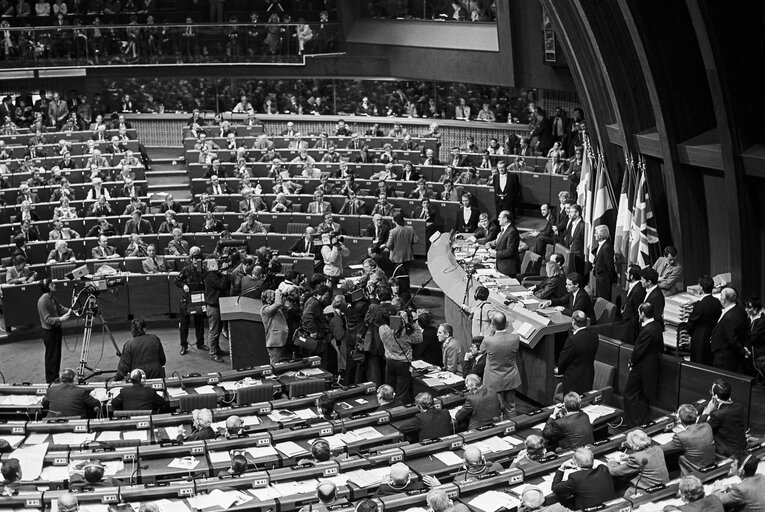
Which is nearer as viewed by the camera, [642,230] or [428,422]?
[428,422]

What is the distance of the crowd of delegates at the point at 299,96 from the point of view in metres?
34.4

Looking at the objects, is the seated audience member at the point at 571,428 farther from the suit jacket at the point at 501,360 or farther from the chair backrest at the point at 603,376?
the chair backrest at the point at 603,376

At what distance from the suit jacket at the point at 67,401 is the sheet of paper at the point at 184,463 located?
2.48 m

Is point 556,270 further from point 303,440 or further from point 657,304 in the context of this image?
point 303,440

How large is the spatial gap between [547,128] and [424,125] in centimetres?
504

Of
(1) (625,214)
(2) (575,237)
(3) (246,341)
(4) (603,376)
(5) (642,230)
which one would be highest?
(1) (625,214)

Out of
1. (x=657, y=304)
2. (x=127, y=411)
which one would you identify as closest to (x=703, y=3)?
(x=657, y=304)

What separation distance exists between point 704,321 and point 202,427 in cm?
702

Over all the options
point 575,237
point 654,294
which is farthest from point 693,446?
point 575,237

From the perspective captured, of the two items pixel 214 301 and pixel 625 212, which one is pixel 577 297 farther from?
pixel 214 301

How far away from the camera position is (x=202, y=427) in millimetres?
12211

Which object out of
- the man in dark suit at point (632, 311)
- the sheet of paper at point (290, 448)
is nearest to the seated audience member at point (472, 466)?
the sheet of paper at point (290, 448)

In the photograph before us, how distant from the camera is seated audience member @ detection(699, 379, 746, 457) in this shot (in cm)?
1213

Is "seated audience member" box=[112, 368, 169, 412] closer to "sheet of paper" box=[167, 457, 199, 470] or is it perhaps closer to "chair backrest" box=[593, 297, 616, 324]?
"sheet of paper" box=[167, 457, 199, 470]
